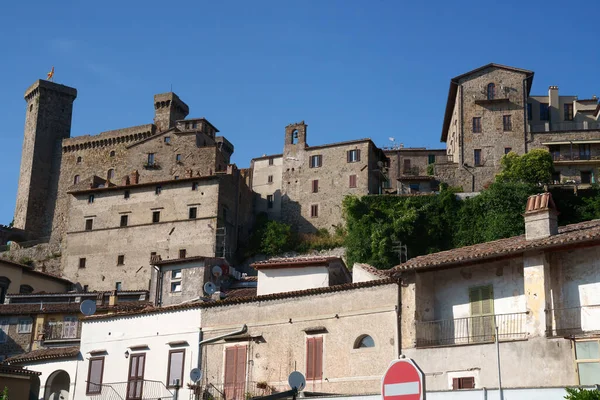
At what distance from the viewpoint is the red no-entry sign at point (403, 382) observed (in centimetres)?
727

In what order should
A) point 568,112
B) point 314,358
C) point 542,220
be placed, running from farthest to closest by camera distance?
1. point 568,112
2. point 314,358
3. point 542,220

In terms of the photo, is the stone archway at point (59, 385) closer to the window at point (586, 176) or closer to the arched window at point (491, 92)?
the arched window at point (491, 92)

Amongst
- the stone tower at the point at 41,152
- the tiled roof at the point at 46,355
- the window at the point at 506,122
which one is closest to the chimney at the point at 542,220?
the tiled roof at the point at 46,355

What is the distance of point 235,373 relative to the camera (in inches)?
1171

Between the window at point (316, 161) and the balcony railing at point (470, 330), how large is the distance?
1788 inches

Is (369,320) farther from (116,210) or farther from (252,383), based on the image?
(116,210)

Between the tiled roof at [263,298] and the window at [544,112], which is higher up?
the window at [544,112]

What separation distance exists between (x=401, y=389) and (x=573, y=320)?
17.3 m

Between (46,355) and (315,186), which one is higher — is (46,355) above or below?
below

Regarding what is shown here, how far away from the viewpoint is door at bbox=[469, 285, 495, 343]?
24.8 meters

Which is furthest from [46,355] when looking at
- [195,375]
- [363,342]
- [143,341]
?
[363,342]

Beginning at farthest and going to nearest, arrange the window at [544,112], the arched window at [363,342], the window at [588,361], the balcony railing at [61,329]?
the window at [544,112]
the balcony railing at [61,329]
the arched window at [363,342]
the window at [588,361]

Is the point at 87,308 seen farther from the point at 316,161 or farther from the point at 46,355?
the point at 316,161

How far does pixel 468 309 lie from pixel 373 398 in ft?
17.8
